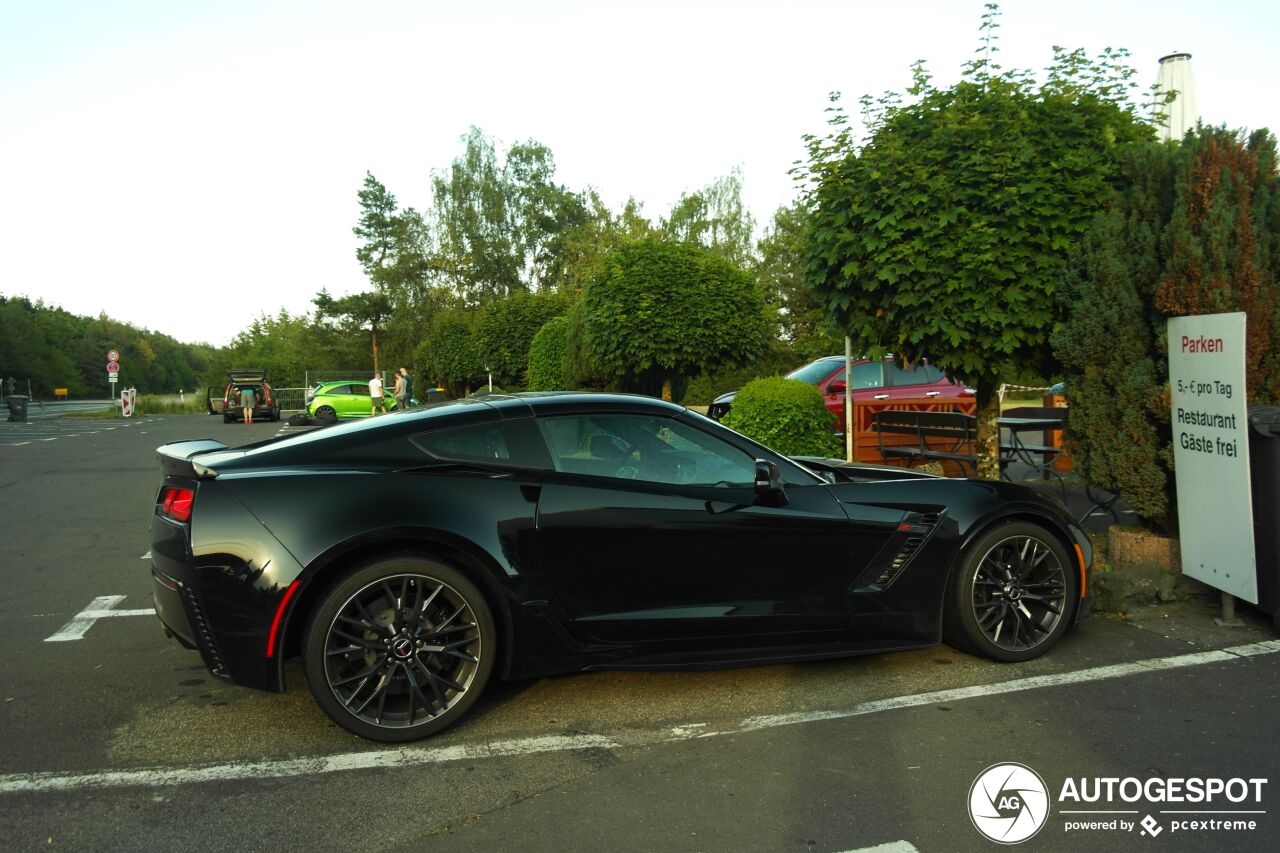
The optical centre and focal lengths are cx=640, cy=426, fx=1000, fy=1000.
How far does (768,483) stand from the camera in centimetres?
430

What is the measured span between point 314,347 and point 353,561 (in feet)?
240

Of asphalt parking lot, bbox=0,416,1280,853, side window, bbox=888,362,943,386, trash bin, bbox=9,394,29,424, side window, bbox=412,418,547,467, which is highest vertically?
trash bin, bbox=9,394,29,424

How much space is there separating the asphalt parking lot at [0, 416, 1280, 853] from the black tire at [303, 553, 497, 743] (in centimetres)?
14

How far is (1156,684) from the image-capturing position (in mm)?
4516

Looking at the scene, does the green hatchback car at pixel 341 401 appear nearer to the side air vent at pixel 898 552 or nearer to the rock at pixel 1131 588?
the rock at pixel 1131 588

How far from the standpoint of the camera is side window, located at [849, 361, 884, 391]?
15.4m

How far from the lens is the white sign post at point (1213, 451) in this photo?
5148 millimetres

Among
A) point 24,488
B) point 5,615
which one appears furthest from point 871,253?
point 24,488

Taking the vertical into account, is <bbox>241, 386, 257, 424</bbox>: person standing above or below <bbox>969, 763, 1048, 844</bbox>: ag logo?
above

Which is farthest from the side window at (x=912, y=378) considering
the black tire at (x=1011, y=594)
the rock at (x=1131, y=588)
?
the black tire at (x=1011, y=594)

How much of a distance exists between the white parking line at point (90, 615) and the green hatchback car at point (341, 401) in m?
31.6

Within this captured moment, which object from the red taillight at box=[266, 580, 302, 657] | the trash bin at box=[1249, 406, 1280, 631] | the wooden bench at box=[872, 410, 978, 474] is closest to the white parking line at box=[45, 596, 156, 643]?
the red taillight at box=[266, 580, 302, 657]

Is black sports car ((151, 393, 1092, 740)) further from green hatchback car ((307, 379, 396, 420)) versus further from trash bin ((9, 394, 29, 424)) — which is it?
trash bin ((9, 394, 29, 424))

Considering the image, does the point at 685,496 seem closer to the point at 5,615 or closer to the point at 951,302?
the point at 951,302
